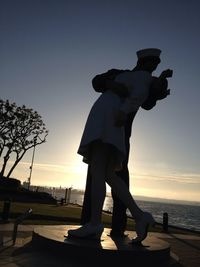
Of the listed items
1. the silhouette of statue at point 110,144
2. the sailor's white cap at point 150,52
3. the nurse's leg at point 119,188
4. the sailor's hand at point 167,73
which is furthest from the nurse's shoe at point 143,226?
the sailor's white cap at point 150,52

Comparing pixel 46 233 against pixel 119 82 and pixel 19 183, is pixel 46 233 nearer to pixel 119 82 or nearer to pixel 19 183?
pixel 119 82

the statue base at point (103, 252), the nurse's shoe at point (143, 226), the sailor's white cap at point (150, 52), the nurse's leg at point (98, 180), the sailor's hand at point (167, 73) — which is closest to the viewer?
the statue base at point (103, 252)

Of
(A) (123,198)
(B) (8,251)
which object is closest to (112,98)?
(A) (123,198)

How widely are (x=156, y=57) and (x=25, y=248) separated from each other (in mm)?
3651

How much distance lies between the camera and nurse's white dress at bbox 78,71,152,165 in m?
5.32

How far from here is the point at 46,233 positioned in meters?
5.52

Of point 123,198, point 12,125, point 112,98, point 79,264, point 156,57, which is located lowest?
point 79,264

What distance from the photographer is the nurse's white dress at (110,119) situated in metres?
5.32

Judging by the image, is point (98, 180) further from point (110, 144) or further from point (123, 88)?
point (123, 88)

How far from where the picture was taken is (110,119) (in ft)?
17.7

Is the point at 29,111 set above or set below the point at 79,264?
above

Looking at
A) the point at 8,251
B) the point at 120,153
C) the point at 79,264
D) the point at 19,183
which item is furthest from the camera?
the point at 19,183

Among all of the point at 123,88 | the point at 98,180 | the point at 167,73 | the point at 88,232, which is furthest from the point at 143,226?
the point at 167,73

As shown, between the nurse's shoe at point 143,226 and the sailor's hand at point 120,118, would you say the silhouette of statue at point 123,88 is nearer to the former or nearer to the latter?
the sailor's hand at point 120,118
